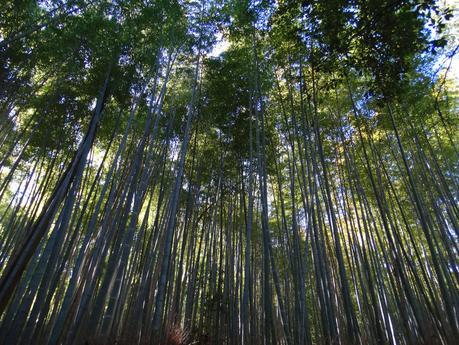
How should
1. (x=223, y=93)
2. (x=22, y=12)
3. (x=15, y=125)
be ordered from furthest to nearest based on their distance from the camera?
(x=15, y=125), (x=223, y=93), (x=22, y=12)

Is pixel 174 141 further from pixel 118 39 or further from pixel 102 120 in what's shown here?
pixel 118 39

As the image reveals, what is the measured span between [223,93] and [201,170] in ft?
6.65

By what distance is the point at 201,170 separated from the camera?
7.23 metres

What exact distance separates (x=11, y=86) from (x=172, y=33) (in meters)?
3.09

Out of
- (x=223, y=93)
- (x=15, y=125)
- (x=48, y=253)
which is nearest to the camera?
(x=48, y=253)

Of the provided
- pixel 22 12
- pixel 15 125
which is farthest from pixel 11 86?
pixel 15 125

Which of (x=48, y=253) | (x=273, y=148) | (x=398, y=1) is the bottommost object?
(x=48, y=253)

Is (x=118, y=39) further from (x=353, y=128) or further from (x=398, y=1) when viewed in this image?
(x=353, y=128)

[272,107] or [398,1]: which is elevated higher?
[272,107]

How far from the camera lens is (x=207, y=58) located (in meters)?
5.98

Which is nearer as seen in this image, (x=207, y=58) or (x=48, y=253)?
(x=48, y=253)

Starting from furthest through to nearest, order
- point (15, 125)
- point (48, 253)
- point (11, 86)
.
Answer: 1. point (15, 125)
2. point (11, 86)
3. point (48, 253)

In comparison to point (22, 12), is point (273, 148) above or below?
below

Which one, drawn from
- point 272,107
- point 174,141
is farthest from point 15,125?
point 272,107
